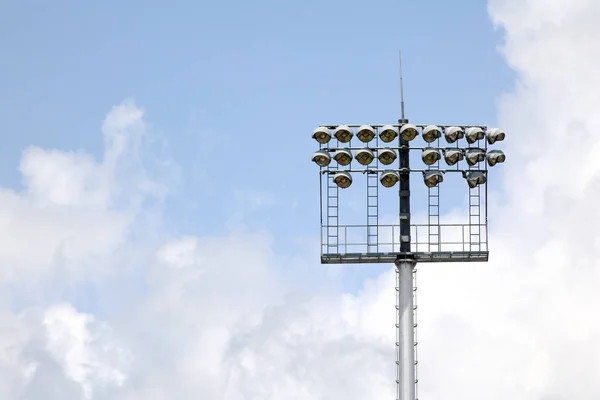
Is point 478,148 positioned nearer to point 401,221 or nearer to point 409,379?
point 401,221

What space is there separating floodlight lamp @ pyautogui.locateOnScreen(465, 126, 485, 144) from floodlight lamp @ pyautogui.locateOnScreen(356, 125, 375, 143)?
4116 mm

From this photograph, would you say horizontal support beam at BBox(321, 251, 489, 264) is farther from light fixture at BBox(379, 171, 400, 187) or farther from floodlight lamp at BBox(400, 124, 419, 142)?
floodlight lamp at BBox(400, 124, 419, 142)

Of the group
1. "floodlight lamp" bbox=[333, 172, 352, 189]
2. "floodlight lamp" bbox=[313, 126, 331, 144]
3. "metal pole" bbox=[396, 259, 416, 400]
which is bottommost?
"metal pole" bbox=[396, 259, 416, 400]

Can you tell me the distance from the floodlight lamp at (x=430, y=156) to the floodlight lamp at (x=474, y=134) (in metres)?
1.49

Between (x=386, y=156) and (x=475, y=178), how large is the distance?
13.2 feet

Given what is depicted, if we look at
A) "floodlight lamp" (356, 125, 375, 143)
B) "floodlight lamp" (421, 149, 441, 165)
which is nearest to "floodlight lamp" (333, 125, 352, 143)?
"floodlight lamp" (356, 125, 375, 143)

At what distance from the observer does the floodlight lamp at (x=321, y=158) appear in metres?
84.6

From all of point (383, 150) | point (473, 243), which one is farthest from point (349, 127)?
point (473, 243)

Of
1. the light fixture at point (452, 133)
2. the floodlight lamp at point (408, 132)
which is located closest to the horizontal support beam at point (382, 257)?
the light fixture at point (452, 133)

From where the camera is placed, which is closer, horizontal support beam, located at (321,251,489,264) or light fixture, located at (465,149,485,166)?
horizontal support beam, located at (321,251,489,264)

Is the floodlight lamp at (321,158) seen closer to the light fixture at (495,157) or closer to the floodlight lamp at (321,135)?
the floodlight lamp at (321,135)

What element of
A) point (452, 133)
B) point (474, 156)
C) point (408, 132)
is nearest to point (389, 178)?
point (408, 132)

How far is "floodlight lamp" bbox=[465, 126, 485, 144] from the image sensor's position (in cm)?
8494

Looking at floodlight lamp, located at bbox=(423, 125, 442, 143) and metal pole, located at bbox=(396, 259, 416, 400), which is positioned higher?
floodlight lamp, located at bbox=(423, 125, 442, 143)
